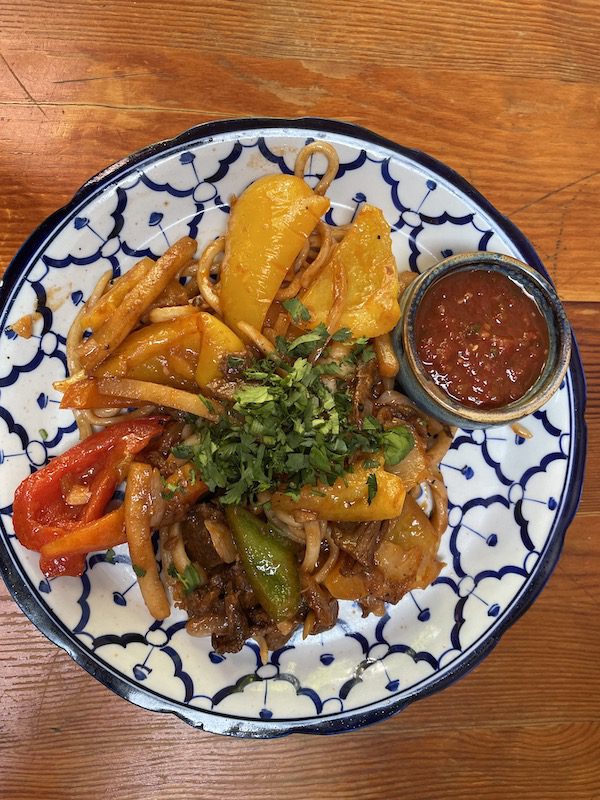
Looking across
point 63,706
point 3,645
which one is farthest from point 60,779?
point 3,645

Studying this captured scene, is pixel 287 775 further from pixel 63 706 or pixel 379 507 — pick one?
pixel 379 507

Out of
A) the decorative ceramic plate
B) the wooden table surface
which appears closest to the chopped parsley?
the decorative ceramic plate

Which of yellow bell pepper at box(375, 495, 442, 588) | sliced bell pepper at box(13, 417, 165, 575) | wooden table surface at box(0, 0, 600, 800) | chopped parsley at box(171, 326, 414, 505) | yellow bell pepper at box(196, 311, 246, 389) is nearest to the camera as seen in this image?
chopped parsley at box(171, 326, 414, 505)

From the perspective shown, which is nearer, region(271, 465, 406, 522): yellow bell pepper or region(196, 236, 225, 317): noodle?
region(271, 465, 406, 522): yellow bell pepper

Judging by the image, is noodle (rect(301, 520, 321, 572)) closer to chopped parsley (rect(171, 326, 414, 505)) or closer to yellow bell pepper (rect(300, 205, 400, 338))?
chopped parsley (rect(171, 326, 414, 505))

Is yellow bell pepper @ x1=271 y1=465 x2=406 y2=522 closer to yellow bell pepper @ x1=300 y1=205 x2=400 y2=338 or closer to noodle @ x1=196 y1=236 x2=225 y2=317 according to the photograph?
yellow bell pepper @ x1=300 y1=205 x2=400 y2=338

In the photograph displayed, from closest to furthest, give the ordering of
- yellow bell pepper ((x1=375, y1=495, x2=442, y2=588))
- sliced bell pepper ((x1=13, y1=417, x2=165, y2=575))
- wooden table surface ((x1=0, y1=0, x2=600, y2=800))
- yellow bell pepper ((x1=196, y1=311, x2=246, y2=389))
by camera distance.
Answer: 1. yellow bell pepper ((x1=196, y1=311, x2=246, y2=389))
2. sliced bell pepper ((x1=13, y1=417, x2=165, y2=575))
3. yellow bell pepper ((x1=375, y1=495, x2=442, y2=588))
4. wooden table surface ((x1=0, y1=0, x2=600, y2=800))

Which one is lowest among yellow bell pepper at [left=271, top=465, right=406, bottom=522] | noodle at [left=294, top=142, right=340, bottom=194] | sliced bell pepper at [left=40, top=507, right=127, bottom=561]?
sliced bell pepper at [left=40, top=507, right=127, bottom=561]

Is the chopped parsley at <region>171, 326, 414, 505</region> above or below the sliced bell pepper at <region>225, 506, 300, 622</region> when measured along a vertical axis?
above
